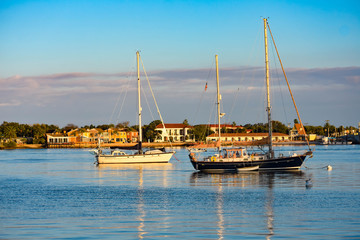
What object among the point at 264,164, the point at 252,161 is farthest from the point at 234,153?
the point at 264,164

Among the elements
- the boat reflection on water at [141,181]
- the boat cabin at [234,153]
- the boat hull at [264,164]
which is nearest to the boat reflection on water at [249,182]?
the boat hull at [264,164]

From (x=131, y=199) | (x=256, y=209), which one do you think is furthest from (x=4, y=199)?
(x=256, y=209)

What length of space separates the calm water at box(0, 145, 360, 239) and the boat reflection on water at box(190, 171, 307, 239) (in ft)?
0.21

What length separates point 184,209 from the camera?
32188mm

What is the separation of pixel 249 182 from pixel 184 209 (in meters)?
17.7

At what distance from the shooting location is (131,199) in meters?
37.9

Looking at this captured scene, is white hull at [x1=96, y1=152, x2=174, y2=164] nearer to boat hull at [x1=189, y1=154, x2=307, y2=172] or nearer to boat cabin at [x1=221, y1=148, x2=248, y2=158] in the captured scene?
boat cabin at [x1=221, y1=148, x2=248, y2=158]

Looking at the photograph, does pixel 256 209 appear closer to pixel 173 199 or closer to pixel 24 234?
pixel 173 199

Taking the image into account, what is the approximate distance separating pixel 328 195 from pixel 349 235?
1500cm

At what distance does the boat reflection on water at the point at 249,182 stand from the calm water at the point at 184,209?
6 cm

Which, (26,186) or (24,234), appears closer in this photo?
(24,234)

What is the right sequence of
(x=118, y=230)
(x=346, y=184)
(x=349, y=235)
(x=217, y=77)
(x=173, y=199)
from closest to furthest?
1. (x=349, y=235)
2. (x=118, y=230)
3. (x=173, y=199)
4. (x=346, y=184)
5. (x=217, y=77)

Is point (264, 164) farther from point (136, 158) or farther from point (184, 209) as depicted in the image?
point (184, 209)

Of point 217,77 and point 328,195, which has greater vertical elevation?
point 217,77
